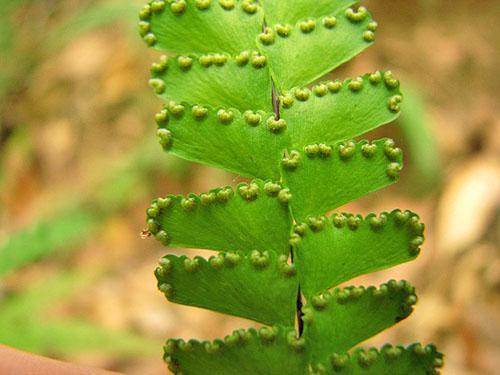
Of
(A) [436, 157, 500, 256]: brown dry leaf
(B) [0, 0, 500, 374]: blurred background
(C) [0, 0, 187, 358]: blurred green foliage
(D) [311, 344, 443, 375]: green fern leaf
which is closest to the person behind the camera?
(D) [311, 344, 443, 375]: green fern leaf

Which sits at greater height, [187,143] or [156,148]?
[187,143]

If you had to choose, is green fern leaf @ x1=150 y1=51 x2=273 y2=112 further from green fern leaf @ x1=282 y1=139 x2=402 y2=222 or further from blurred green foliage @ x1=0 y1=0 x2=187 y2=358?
blurred green foliage @ x1=0 y1=0 x2=187 y2=358

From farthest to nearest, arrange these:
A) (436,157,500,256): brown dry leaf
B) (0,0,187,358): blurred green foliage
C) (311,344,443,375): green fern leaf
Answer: (436,157,500,256): brown dry leaf, (0,0,187,358): blurred green foliage, (311,344,443,375): green fern leaf

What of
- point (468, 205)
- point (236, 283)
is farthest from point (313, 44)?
point (468, 205)

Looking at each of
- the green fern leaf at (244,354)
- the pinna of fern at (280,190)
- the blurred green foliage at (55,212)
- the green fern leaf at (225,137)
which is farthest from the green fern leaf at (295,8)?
the blurred green foliage at (55,212)

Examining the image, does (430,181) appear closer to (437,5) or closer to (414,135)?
(414,135)

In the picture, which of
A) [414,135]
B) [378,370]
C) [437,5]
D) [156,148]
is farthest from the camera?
[437,5]

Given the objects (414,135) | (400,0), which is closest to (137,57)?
(400,0)

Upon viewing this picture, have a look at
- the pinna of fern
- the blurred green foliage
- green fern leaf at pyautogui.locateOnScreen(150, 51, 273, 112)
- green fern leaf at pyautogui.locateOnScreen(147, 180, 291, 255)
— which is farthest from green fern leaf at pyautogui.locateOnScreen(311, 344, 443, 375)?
the blurred green foliage
